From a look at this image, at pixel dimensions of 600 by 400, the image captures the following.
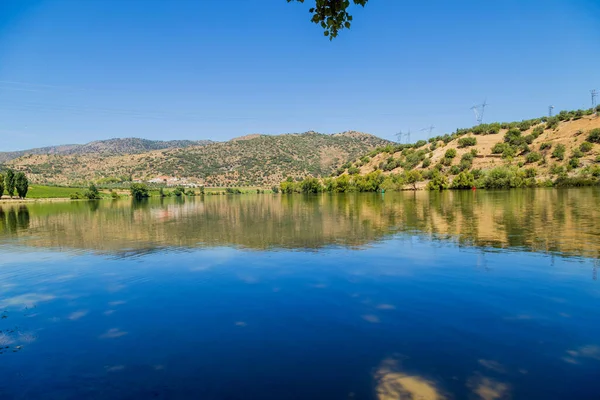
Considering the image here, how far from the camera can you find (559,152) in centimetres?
10844

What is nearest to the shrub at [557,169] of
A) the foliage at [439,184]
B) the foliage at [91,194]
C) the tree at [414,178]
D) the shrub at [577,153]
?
the shrub at [577,153]

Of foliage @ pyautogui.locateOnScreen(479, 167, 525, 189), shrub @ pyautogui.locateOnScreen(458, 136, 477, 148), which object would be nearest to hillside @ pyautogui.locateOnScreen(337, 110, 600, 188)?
shrub @ pyautogui.locateOnScreen(458, 136, 477, 148)

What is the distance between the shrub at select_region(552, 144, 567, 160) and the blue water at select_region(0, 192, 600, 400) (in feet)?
373

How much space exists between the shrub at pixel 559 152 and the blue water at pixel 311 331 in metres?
114

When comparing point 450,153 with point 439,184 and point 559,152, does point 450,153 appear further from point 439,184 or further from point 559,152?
point 559,152

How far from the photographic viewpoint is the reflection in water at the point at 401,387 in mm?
6242

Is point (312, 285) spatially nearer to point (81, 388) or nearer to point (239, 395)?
point (239, 395)

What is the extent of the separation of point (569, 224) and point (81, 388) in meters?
28.8

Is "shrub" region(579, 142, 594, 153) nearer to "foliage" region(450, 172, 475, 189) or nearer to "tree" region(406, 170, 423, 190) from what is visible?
"foliage" region(450, 172, 475, 189)

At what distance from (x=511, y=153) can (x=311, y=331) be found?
A: 138 m

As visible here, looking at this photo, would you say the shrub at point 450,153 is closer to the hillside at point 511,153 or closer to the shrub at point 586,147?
A: the hillside at point 511,153

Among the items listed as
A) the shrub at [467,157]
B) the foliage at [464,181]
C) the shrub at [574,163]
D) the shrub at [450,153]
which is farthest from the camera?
the shrub at [450,153]

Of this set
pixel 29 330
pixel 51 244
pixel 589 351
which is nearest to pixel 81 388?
pixel 29 330

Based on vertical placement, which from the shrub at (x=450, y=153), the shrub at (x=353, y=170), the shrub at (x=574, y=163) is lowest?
the shrub at (x=574, y=163)
